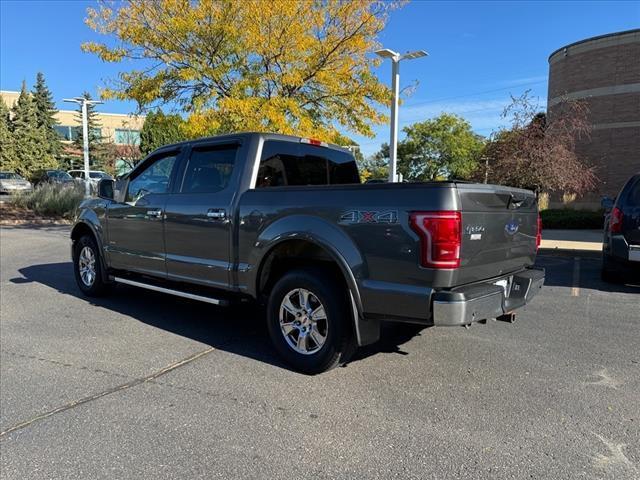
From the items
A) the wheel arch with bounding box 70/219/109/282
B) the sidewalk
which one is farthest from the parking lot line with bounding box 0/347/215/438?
the sidewalk

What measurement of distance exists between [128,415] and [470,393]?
2.47 m

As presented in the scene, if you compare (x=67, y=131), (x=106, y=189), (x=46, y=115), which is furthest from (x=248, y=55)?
(x=67, y=131)

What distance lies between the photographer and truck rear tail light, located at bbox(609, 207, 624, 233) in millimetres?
7449

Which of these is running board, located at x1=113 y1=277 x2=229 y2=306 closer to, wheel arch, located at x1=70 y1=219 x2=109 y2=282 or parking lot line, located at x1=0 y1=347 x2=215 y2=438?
wheel arch, located at x1=70 y1=219 x2=109 y2=282

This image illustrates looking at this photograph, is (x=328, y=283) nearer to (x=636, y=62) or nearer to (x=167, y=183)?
(x=167, y=183)

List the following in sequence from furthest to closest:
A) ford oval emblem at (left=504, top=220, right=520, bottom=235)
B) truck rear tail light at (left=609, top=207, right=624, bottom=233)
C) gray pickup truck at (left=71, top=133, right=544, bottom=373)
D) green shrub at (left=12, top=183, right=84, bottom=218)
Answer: green shrub at (left=12, top=183, right=84, bottom=218)
truck rear tail light at (left=609, top=207, right=624, bottom=233)
ford oval emblem at (left=504, top=220, right=520, bottom=235)
gray pickup truck at (left=71, top=133, right=544, bottom=373)

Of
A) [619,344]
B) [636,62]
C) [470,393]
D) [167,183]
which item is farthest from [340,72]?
[636,62]

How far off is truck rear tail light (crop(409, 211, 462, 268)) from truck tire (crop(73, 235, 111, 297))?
4.73 meters

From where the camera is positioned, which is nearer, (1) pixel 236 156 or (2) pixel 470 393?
(2) pixel 470 393

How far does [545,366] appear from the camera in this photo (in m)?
4.39

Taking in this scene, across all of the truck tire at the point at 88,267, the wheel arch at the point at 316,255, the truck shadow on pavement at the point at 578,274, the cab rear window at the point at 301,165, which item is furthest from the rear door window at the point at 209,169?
the truck shadow on pavement at the point at 578,274

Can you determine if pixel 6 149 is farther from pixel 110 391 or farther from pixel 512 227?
pixel 512 227

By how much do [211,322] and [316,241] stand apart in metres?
2.34

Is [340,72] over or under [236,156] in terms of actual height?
over
